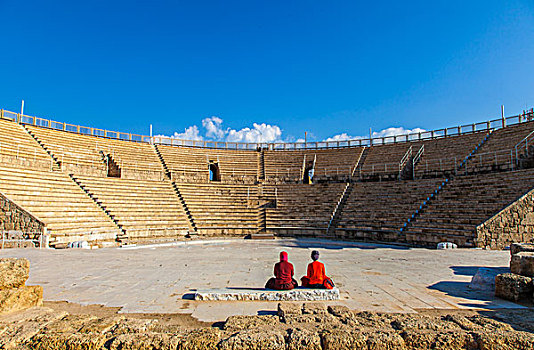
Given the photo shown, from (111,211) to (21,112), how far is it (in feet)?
43.8

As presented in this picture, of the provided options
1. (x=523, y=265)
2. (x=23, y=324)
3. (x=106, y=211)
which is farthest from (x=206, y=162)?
(x=523, y=265)

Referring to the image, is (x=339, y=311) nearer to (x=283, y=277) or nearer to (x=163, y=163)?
(x=283, y=277)

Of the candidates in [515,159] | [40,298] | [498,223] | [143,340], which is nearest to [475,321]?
[143,340]

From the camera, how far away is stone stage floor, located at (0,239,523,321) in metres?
5.01

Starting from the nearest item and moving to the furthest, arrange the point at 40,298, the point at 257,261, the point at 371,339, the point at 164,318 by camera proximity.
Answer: the point at 371,339, the point at 164,318, the point at 40,298, the point at 257,261

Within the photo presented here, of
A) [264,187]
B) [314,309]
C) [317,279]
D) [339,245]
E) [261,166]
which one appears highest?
[261,166]

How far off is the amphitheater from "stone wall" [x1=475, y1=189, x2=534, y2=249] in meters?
0.05

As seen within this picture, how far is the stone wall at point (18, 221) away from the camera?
1258 centimetres

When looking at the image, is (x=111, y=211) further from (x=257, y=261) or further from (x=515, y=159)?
(x=515, y=159)

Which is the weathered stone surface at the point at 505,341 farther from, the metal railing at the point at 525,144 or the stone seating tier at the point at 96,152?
the stone seating tier at the point at 96,152

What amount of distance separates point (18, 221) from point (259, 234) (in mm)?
11737

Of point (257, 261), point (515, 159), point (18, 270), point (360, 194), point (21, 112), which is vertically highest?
point (21, 112)

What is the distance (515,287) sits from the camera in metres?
5.29

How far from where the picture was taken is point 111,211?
16.7 metres
